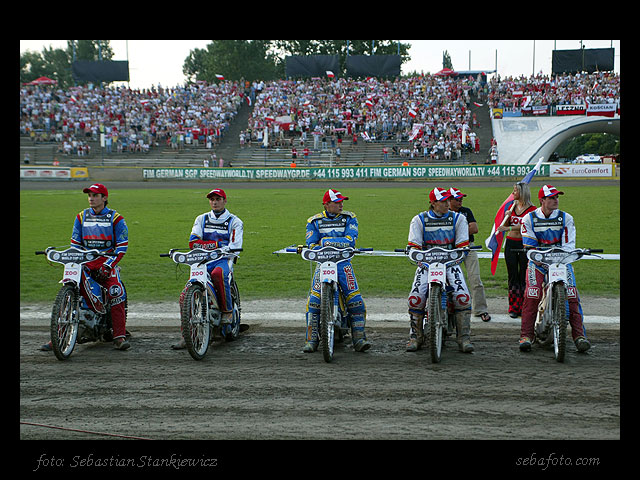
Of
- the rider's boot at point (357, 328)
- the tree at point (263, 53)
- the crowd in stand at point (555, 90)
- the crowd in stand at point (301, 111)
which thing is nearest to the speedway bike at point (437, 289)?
the rider's boot at point (357, 328)

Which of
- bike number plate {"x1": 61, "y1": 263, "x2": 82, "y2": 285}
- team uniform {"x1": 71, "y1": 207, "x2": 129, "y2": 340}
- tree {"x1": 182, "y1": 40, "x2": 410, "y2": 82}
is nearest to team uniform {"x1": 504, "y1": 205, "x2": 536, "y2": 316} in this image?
team uniform {"x1": 71, "y1": 207, "x2": 129, "y2": 340}

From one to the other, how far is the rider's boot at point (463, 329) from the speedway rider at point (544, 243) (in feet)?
2.12

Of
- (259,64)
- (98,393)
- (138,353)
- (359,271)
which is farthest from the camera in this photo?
(259,64)

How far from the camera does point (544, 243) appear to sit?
7598 mm

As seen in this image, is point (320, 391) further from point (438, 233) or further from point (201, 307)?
point (438, 233)

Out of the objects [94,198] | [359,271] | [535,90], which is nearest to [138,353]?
[94,198]

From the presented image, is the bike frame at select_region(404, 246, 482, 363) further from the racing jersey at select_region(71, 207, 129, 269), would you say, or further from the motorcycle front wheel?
the racing jersey at select_region(71, 207, 129, 269)

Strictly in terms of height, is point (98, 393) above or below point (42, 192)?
below

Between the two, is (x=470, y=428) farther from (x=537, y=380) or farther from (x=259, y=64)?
(x=259, y=64)

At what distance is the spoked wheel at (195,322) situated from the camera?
693cm

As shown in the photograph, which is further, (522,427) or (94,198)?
(94,198)
